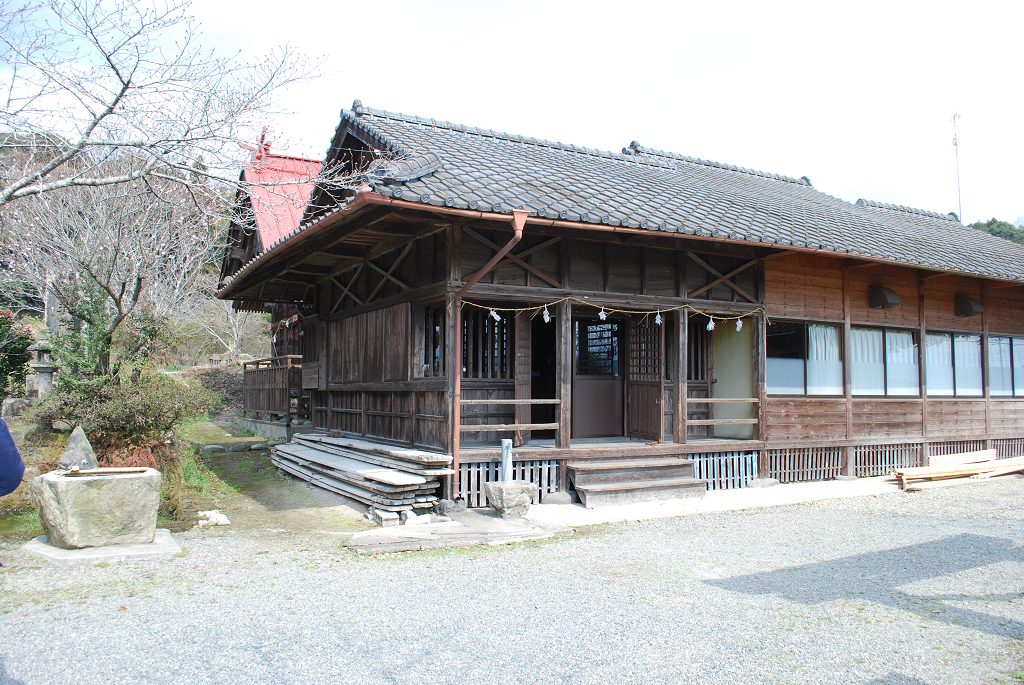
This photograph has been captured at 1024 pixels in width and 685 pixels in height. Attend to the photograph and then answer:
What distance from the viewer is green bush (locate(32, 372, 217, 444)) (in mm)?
9250

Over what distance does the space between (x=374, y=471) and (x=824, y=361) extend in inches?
307

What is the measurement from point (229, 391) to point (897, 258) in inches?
846

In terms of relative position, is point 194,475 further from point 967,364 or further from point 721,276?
point 967,364

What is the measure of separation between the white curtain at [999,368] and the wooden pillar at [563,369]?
9745 millimetres

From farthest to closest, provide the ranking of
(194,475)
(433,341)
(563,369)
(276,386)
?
1. (276,386)
2. (194,475)
3. (433,341)
4. (563,369)

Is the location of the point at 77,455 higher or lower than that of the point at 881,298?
lower

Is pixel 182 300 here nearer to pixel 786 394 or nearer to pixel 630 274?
pixel 630 274

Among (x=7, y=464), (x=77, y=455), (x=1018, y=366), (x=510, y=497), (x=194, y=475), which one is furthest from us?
(x=1018, y=366)

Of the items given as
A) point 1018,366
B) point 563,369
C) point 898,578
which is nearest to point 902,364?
point 1018,366

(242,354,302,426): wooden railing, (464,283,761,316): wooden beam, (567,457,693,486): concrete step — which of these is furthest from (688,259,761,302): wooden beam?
(242,354,302,426): wooden railing

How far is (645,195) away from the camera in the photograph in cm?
1020

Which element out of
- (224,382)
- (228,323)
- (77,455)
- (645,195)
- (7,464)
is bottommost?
(77,455)

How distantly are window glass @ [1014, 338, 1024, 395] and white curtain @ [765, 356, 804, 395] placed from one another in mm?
6147

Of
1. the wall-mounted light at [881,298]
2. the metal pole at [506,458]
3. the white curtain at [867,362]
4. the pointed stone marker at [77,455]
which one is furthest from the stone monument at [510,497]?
the wall-mounted light at [881,298]
